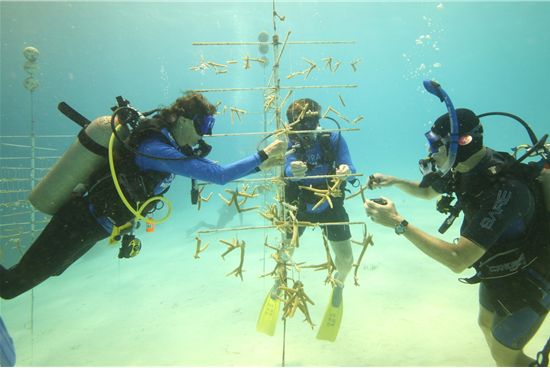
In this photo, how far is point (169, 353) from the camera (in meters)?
6.22

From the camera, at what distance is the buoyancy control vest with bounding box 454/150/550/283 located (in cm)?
320

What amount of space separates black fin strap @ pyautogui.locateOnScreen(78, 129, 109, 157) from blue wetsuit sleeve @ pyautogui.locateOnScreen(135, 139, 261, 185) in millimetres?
544

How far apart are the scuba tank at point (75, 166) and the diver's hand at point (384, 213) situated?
10.4 feet

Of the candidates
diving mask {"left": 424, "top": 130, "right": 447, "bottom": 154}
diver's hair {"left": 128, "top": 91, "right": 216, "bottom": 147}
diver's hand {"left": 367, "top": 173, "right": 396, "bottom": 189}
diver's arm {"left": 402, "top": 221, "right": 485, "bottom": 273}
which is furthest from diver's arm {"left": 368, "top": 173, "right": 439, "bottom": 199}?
diver's hair {"left": 128, "top": 91, "right": 216, "bottom": 147}

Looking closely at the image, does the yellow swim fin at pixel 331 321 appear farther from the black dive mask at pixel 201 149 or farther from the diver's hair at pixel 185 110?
the diver's hair at pixel 185 110

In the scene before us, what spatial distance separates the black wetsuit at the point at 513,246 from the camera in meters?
3.06

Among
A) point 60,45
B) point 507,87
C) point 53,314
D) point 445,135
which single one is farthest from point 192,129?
point 507,87

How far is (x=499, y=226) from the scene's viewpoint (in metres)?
2.97

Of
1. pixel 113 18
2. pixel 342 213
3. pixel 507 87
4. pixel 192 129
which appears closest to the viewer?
pixel 192 129

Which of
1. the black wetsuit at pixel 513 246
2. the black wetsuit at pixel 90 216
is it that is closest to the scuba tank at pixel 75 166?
the black wetsuit at pixel 90 216

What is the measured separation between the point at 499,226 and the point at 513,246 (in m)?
0.58

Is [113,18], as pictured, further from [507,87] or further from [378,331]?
[507,87]

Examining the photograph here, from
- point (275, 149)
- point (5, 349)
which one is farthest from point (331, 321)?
point (5, 349)

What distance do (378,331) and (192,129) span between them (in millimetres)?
5492
